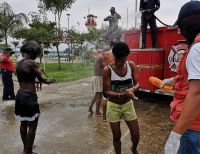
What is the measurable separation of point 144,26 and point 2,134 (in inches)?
179

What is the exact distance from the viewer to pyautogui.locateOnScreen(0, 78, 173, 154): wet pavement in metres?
5.38

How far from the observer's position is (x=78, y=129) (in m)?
6.59

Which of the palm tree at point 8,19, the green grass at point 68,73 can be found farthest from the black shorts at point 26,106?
the palm tree at point 8,19

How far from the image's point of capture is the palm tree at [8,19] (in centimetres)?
2537

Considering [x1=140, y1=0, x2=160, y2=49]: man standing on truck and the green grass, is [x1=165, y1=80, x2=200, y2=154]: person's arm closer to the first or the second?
[x1=140, y1=0, x2=160, y2=49]: man standing on truck

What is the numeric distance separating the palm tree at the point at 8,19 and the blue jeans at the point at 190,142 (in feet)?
79.6

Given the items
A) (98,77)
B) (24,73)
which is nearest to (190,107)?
(24,73)

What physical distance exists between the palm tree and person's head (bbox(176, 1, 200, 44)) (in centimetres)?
2424

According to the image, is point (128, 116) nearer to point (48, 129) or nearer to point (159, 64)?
point (48, 129)

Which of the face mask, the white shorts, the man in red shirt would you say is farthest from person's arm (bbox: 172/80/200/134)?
the man in red shirt

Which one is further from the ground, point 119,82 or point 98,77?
point 119,82

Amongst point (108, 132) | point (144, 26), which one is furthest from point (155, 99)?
Result: point (108, 132)

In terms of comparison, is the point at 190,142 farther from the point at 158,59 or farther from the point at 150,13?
the point at 150,13

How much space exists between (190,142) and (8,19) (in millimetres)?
24978
